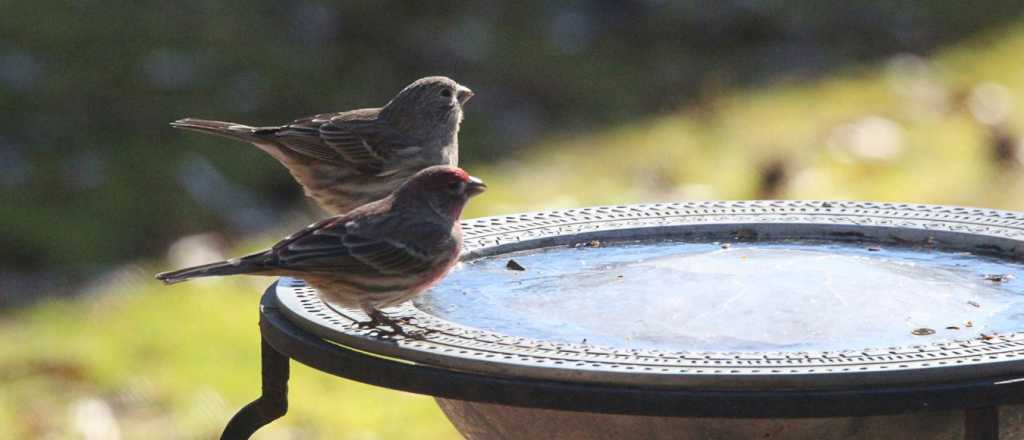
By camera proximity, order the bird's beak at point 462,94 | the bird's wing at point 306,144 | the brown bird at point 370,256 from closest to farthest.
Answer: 1. the brown bird at point 370,256
2. the bird's wing at point 306,144
3. the bird's beak at point 462,94

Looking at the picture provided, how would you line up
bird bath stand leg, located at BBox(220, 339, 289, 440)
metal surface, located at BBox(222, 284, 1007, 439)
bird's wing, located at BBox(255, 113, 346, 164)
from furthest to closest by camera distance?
1. bird's wing, located at BBox(255, 113, 346, 164)
2. bird bath stand leg, located at BBox(220, 339, 289, 440)
3. metal surface, located at BBox(222, 284, 1007, 439)

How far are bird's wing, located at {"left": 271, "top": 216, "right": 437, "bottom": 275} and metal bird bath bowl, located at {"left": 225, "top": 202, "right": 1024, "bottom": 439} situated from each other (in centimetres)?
10

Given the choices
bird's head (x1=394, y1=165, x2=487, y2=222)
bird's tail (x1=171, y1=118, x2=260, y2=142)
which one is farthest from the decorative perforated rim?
bird's tail (x1=171, y1=118, x2=260, y2=142)

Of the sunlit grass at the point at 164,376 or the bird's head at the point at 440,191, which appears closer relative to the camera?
the bird's head at the point at 440,191

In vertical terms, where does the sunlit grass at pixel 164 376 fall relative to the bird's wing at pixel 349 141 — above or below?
below

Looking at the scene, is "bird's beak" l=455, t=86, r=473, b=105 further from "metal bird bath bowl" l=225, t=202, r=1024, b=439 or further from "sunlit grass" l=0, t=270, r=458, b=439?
"sunlit grass" l=0, t=270, r=458, b=439

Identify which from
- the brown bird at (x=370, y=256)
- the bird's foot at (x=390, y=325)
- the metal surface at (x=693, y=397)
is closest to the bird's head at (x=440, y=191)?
the brown bird at (x=370, y=256)

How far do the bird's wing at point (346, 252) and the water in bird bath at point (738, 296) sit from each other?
14cm

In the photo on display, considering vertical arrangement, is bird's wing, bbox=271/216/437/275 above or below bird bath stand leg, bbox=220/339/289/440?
above

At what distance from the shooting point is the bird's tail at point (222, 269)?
3633 millimetres

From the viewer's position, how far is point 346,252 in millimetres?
3863

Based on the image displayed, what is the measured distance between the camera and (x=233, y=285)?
7.16 meters

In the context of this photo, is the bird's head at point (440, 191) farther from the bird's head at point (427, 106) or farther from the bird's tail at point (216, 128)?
the bird's head at point (427, 106)

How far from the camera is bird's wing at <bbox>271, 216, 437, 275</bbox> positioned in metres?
3.79
